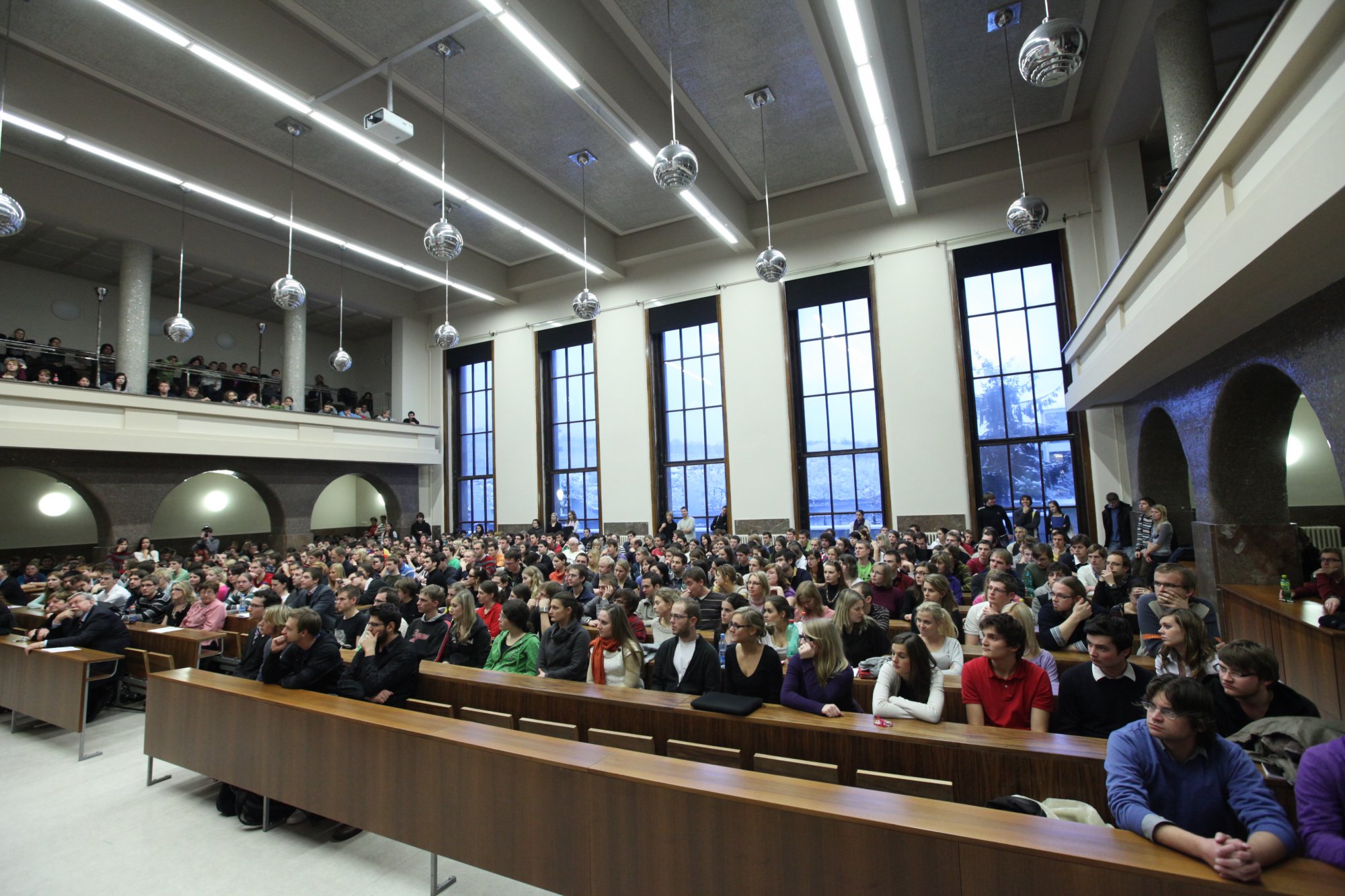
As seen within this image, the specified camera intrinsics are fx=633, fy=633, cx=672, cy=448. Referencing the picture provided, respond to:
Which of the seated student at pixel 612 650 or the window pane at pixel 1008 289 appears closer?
the seated student at pixel 612 650

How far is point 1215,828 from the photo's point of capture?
1.79 meters

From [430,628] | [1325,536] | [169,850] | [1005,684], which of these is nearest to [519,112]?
[430,628]

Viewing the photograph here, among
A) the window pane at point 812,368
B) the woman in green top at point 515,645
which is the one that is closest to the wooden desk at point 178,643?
the woman in green top at point 515,645

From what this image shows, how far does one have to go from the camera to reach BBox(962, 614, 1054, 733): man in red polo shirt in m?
2.71

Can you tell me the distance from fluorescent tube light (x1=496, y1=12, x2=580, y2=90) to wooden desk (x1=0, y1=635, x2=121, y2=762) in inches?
246

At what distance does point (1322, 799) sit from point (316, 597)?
6.88 meters

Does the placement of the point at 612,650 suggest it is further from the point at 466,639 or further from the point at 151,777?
the point at 151,777

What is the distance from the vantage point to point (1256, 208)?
326 cm

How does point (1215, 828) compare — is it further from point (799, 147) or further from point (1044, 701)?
point (799, 147)

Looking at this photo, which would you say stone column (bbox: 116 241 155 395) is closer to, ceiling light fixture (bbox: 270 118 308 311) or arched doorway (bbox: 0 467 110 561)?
ceiling light fixture (bbox: 270 118 308 311)

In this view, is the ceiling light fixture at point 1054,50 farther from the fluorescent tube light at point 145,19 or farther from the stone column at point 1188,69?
the fluorescent tube light at point 145,19

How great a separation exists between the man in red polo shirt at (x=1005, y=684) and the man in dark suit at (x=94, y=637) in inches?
241

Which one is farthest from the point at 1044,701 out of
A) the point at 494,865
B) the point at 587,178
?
the point at 587,178

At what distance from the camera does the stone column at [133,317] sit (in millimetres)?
11000
